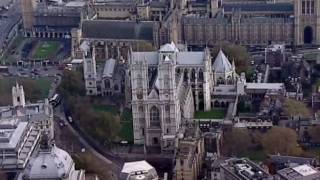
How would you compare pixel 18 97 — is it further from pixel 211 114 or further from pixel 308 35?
pixel 308 35

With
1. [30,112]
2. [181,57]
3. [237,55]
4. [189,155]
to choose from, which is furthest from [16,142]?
[237,55]

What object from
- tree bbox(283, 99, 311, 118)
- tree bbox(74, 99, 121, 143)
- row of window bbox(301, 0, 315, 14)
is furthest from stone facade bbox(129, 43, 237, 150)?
Result: row of window bbox(301, 0, 315, 14)

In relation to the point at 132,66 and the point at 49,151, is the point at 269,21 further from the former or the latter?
the point at 49,151

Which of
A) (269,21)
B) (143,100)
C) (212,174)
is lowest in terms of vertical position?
(212,174)

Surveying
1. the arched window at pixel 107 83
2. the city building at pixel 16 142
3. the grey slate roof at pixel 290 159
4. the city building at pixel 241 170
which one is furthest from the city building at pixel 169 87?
the city building at pixel 241 170

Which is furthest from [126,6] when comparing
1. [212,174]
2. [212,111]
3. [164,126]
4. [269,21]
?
[212,174]

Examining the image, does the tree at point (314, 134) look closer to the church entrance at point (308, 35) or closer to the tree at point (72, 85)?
the tree at point (72, 85)
